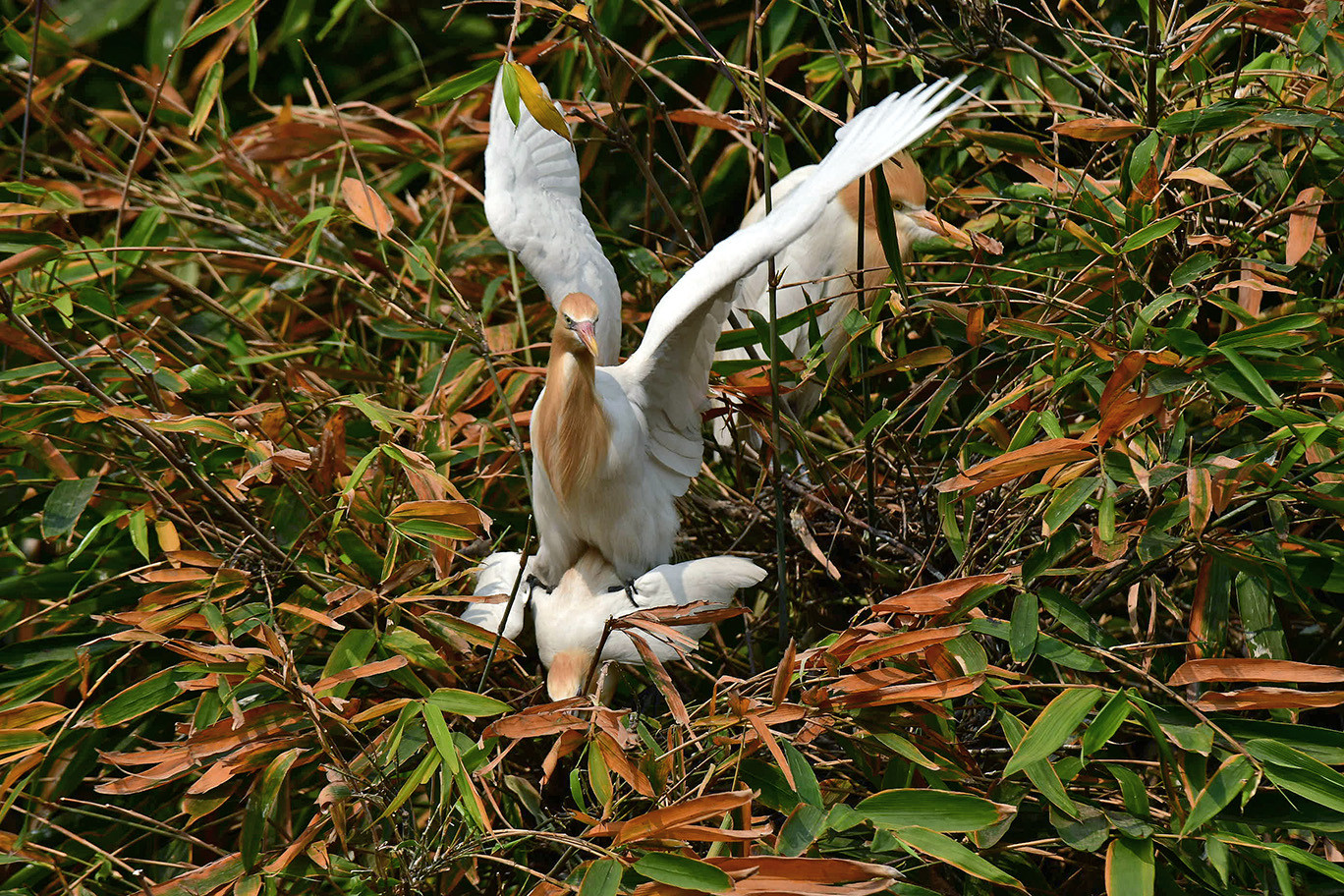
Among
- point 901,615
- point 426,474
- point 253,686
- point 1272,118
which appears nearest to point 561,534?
point 426,474

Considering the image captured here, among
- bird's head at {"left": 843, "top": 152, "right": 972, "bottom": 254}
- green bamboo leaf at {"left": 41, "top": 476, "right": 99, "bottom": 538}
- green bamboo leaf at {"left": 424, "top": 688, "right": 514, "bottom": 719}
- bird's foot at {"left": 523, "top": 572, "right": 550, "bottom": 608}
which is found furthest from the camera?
bird's head at {"left": 843, "top": 152, "right": 972, "bottom": 254}

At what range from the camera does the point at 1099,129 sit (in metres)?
1.23

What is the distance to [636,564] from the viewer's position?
1.49m

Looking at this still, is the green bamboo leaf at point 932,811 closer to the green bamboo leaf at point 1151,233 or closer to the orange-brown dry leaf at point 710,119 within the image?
the green bamboo leaf at point 1151,233

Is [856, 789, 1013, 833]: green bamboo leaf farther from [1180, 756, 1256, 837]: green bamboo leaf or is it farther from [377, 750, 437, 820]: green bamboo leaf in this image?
[377, 750, 437, 820]: green bamboo leaf

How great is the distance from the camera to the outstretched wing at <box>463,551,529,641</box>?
1.40 meters

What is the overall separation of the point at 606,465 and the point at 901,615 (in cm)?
45

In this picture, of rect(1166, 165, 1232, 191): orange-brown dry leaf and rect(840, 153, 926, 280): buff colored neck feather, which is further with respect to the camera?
rect(840, 153, 926, 280): buff colored neck feather

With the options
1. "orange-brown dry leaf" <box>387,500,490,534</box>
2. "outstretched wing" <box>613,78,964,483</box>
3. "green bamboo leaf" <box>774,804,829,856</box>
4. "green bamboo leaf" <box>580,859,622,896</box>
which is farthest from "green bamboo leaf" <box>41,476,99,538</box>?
"green bamboo leaf" <box>774,804,829,856</box>

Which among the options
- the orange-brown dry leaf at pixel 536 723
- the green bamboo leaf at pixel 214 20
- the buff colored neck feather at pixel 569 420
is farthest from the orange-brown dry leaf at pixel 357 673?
the green bamboo leaf at pixel 214 20

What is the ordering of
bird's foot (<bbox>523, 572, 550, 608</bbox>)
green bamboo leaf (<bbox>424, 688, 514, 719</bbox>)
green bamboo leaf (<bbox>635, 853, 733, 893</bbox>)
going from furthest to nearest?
bird's foot (<bbox>523, 572, 550, 608</bbox>) → green bamboo leaf (<bbox>424, 688, 514, 719</bbox>) → green bamboo leaf (<bbox>635, 853, 733, 893</bbox>)

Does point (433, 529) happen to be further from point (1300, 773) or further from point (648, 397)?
point (1300, 773)

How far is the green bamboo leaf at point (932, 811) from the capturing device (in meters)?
0.88

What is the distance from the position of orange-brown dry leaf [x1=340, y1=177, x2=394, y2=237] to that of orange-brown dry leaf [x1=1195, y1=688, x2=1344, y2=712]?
3.55 feet
